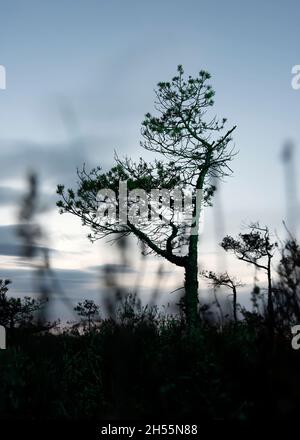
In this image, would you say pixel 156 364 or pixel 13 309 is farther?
pixel 13 309

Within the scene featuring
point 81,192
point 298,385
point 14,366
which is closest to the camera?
point 298,385

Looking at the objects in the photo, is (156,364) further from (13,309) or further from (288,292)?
(13,309)

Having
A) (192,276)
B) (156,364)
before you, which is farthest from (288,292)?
(192,276)

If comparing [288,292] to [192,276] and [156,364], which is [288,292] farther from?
[192,276]

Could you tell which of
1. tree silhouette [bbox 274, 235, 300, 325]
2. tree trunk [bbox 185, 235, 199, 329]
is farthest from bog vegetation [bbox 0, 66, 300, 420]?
tree trunk [bbox 185, 235, 199, 329]

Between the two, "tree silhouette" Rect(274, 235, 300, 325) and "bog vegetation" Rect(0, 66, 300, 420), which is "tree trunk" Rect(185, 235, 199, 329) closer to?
"bog vegetation" Rect(0, 66, 300, 420)

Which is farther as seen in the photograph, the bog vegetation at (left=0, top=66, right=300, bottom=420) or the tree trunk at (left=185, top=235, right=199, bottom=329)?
the tree trunk at (left=185, top=235, right=199, bottom=329)

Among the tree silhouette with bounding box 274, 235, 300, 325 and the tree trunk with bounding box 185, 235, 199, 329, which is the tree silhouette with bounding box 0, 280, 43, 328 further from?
the tree silhouette with bounding box 274, 235, 300, 325

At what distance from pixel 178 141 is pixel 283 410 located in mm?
18798

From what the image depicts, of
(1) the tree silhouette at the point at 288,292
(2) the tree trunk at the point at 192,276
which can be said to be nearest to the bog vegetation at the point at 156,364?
(1) the tree silhouette at the point at 288,292

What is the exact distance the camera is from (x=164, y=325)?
35.0ft

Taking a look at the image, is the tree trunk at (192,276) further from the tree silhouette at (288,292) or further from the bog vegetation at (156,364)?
the tree silhouette at (288,292)

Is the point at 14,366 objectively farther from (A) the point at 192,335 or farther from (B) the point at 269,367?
(B) the point at 269,367
